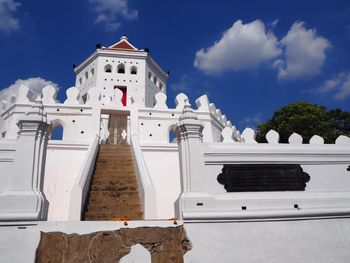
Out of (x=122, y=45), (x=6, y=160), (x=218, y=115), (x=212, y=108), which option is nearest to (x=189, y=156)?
(x=6, y=160)

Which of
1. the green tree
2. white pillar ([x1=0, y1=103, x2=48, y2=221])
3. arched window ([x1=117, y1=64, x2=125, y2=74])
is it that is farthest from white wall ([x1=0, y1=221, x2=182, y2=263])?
arched window ([x1=117, y1=64, x2=125, y2=74])

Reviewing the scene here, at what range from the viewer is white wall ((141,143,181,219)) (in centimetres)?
1128

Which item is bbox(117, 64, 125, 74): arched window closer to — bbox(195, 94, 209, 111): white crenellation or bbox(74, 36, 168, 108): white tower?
bbox(74, 36, 168, 108): white tower

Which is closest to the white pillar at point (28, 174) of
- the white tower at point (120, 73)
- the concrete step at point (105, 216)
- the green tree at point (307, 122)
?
the concrete step at point (105, 216)

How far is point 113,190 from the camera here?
8961 mm

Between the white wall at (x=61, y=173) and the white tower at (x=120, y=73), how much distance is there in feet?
34.7

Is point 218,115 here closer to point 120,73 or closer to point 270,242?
point 120,73

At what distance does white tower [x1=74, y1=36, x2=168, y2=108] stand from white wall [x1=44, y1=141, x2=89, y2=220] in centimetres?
1057

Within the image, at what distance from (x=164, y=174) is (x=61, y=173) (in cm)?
388

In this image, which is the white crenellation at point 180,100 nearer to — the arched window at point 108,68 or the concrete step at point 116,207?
the concrete step at point 116,207

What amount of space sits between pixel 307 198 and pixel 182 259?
2798 millimetres

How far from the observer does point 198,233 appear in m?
5.50

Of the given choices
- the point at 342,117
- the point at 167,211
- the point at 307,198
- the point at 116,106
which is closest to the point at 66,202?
the point at 167,211

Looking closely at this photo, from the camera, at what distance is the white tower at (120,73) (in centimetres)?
2364
